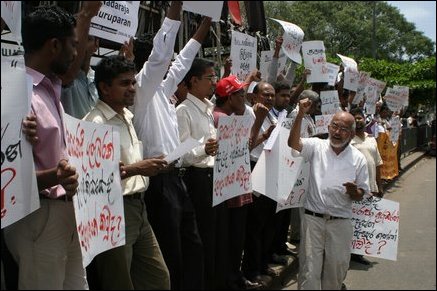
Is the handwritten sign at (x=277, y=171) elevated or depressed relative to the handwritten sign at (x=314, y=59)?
depressed

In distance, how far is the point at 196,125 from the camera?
384 cm

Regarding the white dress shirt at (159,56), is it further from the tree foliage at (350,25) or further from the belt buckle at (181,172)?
the tree foliage at (350,25)

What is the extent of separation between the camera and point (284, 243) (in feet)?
19.3

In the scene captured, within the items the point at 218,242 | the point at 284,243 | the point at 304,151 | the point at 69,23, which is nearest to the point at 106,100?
the point at 69,23

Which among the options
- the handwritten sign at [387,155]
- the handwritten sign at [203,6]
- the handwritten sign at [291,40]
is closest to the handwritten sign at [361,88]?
the handwritten sign at [291,40]

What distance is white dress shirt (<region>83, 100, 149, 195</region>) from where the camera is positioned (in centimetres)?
294

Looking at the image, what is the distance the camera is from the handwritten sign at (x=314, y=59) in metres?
7.16

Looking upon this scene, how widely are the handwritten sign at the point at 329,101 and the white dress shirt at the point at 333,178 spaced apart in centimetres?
268

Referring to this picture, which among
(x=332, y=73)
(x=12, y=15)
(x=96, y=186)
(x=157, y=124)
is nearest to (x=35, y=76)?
(x=12, y=15)

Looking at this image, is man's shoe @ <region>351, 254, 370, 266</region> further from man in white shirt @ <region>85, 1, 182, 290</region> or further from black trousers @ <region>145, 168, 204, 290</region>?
man in white shirt @ <region>85, 1, 182, 290</region>

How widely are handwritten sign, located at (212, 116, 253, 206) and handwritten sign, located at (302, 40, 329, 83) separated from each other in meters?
3.20

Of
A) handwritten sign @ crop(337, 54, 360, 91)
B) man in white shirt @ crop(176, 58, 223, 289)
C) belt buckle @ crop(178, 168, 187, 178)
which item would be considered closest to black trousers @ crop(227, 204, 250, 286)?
man in white shirt @ crop(176, 58, 223, 289)

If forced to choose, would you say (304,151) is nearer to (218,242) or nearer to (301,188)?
(301,188)

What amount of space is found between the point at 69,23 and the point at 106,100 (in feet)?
2.18
